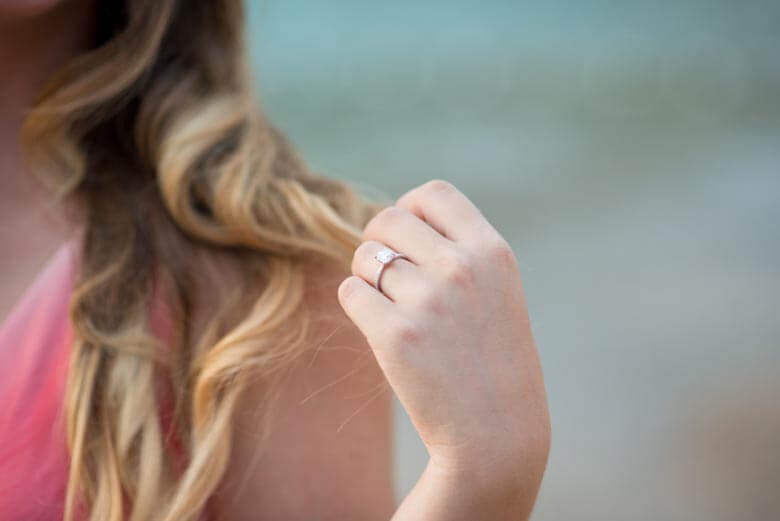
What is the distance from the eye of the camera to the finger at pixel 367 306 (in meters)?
0.92

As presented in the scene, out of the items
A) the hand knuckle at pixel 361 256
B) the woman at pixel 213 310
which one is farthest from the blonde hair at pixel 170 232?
the hand knuckle at pixel 361 256

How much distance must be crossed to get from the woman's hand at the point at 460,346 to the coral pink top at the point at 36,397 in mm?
554

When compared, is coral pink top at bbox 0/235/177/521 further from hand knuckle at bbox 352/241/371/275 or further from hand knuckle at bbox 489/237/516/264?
hand knuckle at bbox 489/237/516/264

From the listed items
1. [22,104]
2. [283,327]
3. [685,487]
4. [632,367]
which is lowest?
Result: [685,487]

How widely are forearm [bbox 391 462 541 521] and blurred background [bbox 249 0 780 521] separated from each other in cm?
36

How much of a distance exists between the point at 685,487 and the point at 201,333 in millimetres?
1845

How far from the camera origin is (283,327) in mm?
A: 1380

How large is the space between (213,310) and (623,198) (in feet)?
10.5

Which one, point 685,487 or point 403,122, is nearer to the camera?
point 685,487

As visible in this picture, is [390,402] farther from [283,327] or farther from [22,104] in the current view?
[22,104]

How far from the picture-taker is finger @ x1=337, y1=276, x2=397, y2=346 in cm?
92

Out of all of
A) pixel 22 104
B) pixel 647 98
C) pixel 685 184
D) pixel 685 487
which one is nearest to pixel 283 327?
pixel 22 104

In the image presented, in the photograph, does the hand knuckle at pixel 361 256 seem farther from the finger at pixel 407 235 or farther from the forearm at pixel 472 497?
the forearm at pixel 472 497

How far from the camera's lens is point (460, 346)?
93cm
